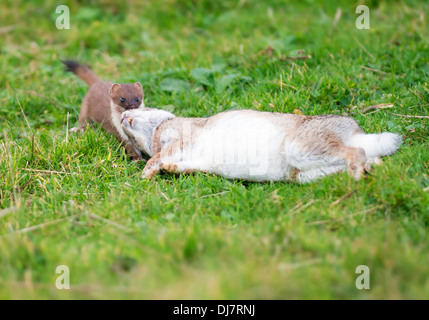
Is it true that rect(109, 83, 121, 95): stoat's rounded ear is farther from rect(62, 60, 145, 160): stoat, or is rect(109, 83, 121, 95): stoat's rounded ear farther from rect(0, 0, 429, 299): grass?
rect(0, 0, 429, 299): grass

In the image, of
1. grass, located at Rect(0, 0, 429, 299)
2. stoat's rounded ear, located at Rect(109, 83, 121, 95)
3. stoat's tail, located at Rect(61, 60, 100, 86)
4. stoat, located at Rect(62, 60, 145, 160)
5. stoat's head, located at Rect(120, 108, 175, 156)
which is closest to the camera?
grass, located at Rect(0, 0, 429, 299)

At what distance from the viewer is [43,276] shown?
2844mm

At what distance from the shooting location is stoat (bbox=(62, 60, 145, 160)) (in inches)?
203

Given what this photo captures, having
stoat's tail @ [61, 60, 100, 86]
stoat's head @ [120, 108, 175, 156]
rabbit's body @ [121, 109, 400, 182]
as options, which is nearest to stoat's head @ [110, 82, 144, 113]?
stoat's head @ [120, 108, 175, 156]

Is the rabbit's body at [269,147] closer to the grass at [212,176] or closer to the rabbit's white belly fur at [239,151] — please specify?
the rabbit's white belly fur at [239,151]

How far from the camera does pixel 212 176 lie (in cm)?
421

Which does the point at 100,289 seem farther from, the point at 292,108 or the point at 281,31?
the point at 281,31

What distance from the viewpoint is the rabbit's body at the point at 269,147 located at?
3822 millimetres

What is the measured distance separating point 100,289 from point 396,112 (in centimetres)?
341

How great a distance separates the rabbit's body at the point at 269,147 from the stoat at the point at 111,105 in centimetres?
69

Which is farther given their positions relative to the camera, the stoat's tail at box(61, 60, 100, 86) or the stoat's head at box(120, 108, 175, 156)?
the stoat's tail at box(61, 60, 100, 86)

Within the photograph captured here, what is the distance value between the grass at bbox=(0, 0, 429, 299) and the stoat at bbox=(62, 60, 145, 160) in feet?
0.74

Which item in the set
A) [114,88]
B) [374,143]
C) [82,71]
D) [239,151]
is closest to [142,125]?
[114,88]

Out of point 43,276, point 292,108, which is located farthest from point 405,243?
point 292,108
